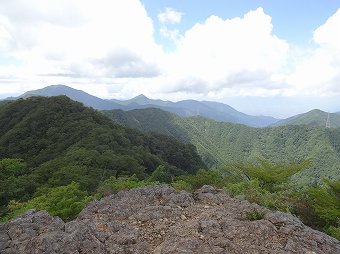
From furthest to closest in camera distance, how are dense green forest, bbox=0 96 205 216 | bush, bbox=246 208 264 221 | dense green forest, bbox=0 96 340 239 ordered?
1. dense green forest, bbox=0 96 205 216
2. dense green forest, bbox=0 96 340 239
3. bush, bbox=246 208 264 221

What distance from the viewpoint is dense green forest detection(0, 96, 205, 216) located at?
144 ft

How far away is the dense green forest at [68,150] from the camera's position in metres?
44.0

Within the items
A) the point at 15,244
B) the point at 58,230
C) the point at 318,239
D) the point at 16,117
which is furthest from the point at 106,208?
the point at 16,117

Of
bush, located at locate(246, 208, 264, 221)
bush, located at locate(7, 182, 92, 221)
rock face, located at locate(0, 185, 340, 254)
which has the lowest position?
bush, located at locate(7, 182, 92, 221)

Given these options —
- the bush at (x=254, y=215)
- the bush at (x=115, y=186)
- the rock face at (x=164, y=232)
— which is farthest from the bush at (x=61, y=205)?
the bush at (x=254, y=215)

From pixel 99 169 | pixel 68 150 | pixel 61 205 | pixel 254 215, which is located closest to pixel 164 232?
pixel 254 215

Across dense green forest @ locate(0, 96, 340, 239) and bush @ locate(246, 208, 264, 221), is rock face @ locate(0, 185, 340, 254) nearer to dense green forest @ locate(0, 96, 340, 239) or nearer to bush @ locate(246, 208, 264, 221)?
bush @ locate(246, 208, 264, 221)

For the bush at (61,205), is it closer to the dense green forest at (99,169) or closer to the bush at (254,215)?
the dense green forest at (99,169)

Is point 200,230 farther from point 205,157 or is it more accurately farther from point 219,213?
point 205,157

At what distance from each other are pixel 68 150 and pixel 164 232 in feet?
198

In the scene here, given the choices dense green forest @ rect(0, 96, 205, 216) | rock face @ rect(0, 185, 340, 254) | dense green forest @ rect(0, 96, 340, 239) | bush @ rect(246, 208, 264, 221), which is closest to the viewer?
rock face @ rect(0, 185, 340, 254)

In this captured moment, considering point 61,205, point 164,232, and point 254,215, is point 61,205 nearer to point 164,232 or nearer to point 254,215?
point 164,232

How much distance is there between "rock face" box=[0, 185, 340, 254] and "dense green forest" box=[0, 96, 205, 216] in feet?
72.9

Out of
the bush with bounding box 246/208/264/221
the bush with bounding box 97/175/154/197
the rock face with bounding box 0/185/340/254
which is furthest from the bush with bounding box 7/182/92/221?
the bush with bounding box 246/208/264/221
